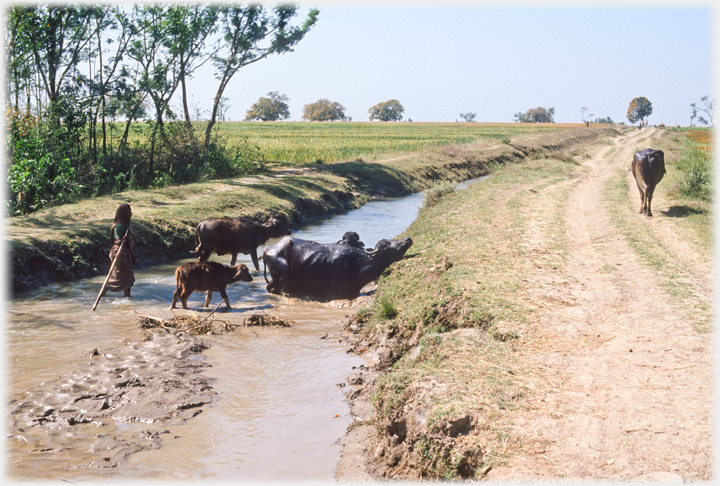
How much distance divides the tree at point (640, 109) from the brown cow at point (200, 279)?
144934 millimetres

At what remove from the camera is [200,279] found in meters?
8.41

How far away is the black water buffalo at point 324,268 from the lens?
948 centimetres

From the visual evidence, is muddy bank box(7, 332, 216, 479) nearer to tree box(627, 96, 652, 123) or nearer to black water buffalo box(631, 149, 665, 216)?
black water buffalo box(631, 149, 665, 216)

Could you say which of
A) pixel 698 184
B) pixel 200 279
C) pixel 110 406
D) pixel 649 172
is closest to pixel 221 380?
pixel 110 406

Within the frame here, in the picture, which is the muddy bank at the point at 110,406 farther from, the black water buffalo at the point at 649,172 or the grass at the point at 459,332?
the black water buffalo at the point at 649,172

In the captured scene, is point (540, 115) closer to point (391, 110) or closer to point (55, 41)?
point (391, 110)

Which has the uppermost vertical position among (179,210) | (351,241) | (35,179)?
(35,179)

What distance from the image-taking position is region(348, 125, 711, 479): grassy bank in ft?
14.0

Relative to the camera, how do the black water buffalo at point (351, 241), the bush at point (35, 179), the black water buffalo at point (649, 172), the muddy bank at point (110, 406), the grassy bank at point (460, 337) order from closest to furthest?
the grassy bank at point (460, 337)
the muddy bank at point (110, 406)
the black water buffalo at point (351, 241)
the bush at point (35, 179)
the black water buffalo at point (649, 172)

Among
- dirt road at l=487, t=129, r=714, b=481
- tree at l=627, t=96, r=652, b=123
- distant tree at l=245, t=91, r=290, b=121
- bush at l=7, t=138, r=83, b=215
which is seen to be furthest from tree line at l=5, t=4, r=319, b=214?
tree at l=627, t=96, r=652, b=123

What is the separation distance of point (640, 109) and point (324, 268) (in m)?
145

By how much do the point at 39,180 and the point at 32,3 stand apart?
5364 millimetres

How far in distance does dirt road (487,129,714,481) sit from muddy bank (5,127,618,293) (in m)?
7.49

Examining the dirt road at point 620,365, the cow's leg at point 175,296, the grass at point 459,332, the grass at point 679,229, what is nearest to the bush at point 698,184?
the grass at point 679,229
